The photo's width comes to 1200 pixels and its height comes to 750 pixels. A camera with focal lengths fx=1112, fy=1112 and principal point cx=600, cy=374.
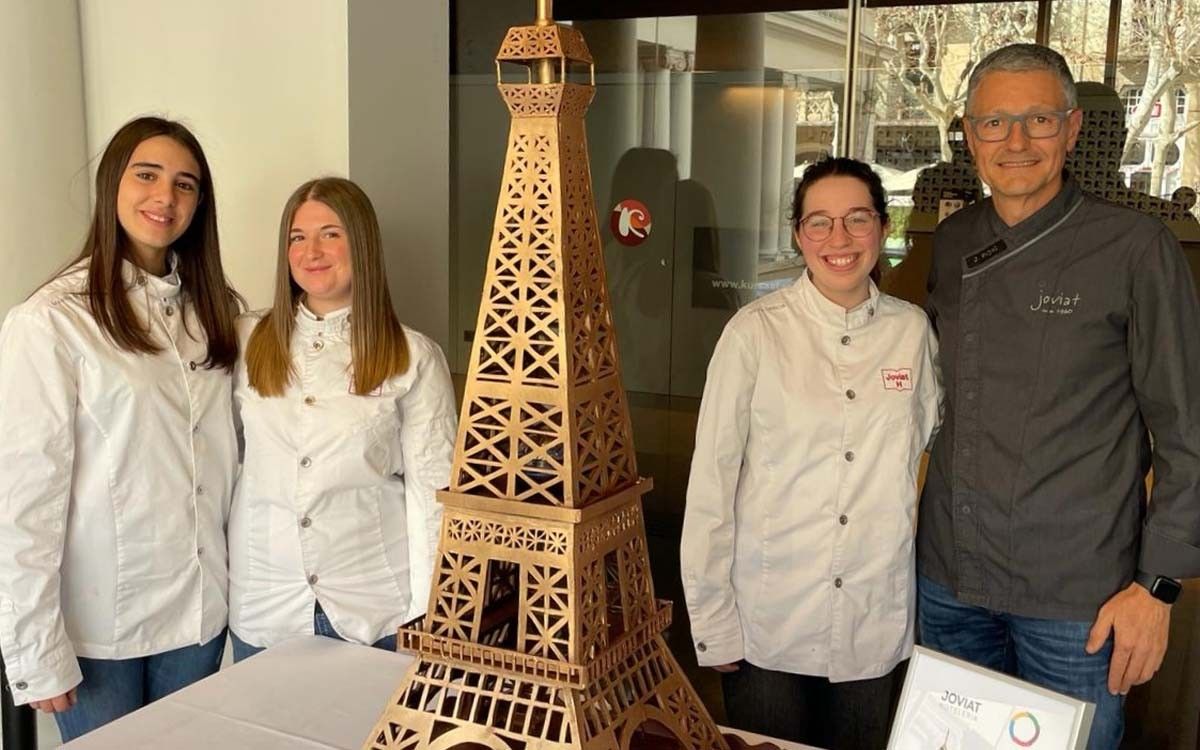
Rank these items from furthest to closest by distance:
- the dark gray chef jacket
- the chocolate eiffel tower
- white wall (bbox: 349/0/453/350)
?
white wall (bbox: 349/0/453/350) < the dark gray chef jacket < the chocolate eiffel tower

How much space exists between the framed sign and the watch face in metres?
0.80

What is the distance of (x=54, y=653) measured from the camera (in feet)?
6.40

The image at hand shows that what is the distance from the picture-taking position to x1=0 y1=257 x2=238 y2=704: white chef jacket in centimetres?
193

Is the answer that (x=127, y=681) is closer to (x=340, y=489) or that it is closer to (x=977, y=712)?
(x=340, y=489)

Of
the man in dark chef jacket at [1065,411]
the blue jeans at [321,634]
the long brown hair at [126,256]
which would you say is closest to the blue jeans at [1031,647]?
A: the man in dark chef jacket at [1065,411]

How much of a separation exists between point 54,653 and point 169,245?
0.80 m

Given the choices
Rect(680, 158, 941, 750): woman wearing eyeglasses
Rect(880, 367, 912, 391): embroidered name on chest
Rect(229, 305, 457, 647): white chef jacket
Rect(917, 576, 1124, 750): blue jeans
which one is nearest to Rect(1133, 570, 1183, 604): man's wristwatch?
Rect(917, 576, 1124, 750): blue jeans

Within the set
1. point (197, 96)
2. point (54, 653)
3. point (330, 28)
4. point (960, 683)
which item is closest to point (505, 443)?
point (960, 683)

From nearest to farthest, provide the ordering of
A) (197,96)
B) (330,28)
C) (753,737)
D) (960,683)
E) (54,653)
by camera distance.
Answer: (960,683), (753,737), (54,653), (330,28), (197,96)

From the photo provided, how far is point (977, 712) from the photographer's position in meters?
1.14

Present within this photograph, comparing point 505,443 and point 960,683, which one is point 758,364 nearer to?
point 505,443

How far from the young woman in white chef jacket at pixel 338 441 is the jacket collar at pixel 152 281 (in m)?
0.19

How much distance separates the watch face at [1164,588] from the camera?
1.82m

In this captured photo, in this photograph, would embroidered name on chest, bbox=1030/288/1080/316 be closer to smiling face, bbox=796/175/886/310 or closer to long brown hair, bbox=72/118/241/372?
smiling face, bbox=796/175/886/310
